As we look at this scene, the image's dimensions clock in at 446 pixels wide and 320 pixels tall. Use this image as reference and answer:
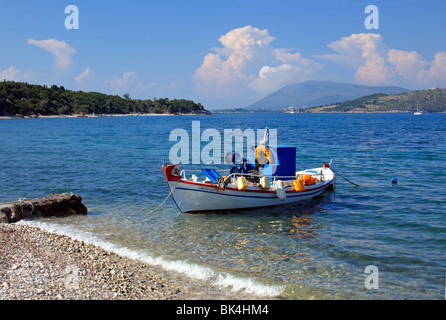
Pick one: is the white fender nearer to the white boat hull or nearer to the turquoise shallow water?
the white boat hull

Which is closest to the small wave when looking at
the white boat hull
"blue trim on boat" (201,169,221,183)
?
the white boat hull

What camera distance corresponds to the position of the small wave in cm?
925

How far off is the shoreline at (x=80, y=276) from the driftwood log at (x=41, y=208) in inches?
114

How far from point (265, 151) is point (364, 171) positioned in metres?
12.7

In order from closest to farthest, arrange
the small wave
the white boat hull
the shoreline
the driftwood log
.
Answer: the shoreline
the small wave
the driftwood log
the white boat hull

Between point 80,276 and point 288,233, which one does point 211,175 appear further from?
point 80,276

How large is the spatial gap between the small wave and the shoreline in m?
0.30

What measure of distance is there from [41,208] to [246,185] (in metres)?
8.95

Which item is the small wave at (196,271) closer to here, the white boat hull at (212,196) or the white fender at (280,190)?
the white boat hull at (212,196)

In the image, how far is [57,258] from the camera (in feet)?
33.9

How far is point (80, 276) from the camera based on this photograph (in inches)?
359
